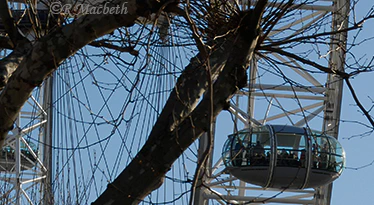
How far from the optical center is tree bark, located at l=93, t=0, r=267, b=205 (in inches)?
232

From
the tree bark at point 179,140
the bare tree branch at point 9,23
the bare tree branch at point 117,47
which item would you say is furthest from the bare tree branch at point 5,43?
the tree bark at point 179,140

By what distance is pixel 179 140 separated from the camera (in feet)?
19.4

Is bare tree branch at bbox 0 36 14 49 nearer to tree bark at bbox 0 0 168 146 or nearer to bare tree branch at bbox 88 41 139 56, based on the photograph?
bare tree branch at bbox 88 41 139 56

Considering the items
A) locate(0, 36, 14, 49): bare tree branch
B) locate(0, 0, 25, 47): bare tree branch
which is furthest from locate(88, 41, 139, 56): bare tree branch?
locate(0, 0, 25, 47): bare tree branch

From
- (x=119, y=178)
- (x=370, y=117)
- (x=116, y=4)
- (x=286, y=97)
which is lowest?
(x=119, y=178)

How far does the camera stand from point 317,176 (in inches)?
799

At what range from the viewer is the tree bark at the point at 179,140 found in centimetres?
589

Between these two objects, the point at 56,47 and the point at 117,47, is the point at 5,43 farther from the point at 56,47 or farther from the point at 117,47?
the point at 56,47

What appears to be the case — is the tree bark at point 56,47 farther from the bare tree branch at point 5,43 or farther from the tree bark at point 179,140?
the bare tree branch at point 5,43

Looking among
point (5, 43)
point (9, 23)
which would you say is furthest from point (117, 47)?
point (9, 23)

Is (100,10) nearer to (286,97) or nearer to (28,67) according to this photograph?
(28,67)

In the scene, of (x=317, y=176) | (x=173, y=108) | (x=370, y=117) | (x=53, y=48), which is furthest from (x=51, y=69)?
(x=317, y=176)

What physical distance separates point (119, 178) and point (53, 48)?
878mm

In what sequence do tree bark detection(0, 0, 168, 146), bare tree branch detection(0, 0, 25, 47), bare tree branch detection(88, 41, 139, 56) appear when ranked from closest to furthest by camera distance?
tree bark detection(0, 0, 168, 146), bare tree branch detection(0, 0, 25, 47), bare tree branch detection(88, 41, 139, 56)
